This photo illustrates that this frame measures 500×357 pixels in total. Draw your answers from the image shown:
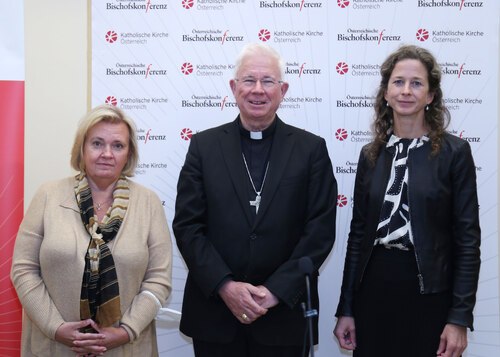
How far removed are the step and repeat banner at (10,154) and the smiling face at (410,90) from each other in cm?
223

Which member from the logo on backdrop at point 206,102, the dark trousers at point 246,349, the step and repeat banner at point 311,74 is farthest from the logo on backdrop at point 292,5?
the dark trousers at point 246,349

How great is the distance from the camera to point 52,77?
3.54 m

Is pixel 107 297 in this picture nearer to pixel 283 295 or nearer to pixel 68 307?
pixel 68 307

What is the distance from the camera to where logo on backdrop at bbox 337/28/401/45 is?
11.2 ft

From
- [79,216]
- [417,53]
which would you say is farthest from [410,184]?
[79,216]

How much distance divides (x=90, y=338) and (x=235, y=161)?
3.14 ft

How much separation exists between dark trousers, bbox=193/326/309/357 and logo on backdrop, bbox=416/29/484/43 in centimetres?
196

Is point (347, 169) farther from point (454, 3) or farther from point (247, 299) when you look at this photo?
point (247, 299)

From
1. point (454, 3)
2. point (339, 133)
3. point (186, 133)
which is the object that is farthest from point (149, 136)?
point (454, 3)

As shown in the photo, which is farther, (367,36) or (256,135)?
(367,36)

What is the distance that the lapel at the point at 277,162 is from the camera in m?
2.48

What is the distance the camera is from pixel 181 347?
3518 mm

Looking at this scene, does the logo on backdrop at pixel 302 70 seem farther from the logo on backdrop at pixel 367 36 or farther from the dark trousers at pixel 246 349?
the dark trousers at pixel 246 349

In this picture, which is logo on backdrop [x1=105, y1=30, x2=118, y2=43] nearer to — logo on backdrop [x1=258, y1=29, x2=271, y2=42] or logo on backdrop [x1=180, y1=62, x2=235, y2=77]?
logo on backdrop [x1=180, y1=62, x2=235, y2=77]
